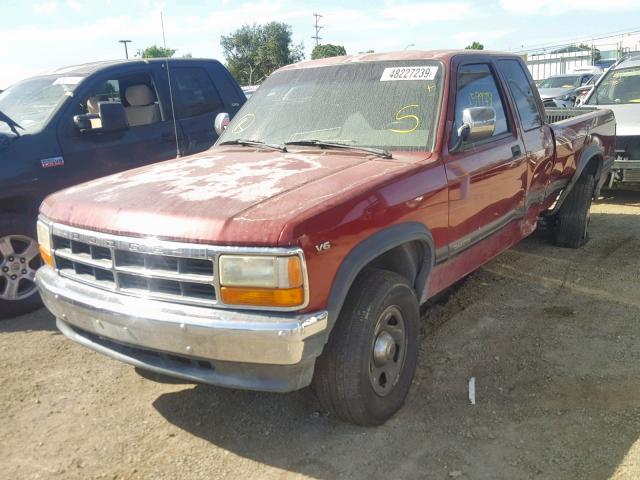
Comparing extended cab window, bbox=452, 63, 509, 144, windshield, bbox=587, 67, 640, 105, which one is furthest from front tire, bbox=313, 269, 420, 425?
windshield, bbox=587, 67, 640, 105

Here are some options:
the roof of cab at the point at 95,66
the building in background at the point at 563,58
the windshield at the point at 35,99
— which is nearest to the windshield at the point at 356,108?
the windshield at the point at 35,99

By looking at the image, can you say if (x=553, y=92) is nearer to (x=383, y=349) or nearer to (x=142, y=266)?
(x=383, y=349)

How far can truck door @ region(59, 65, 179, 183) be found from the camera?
5055mm

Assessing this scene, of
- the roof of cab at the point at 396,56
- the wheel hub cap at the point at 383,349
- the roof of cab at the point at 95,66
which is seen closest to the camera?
the wheel hub cap at the point at 383,349

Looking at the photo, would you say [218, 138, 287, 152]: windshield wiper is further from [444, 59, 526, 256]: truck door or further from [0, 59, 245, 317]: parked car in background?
[0, 59, 245, 317]: parked car in background

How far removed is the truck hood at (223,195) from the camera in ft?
8.20

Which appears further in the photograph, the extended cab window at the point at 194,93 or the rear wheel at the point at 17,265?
the extended cab window at the point at 194,93

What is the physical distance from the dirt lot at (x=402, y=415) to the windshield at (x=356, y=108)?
1.48 metres

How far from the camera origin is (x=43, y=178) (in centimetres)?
480

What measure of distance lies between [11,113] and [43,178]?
101cm

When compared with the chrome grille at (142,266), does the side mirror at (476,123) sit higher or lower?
higher

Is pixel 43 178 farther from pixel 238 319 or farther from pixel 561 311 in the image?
pixel 561 311

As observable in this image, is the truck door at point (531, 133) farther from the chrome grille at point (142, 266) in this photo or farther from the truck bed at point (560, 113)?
the chrome grille at point (142, 266)

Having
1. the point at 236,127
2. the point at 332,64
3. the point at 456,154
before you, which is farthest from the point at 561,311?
the point at 236,127
